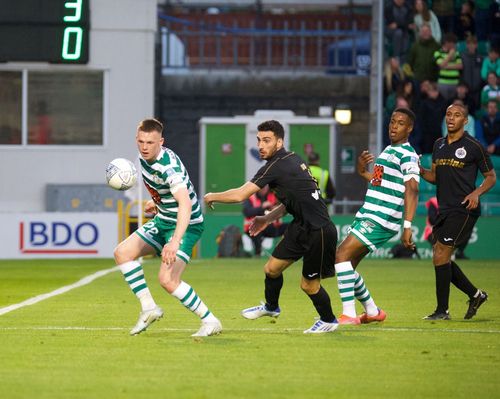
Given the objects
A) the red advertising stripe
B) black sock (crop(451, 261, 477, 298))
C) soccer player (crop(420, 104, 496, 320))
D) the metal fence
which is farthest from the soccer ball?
the metal fence

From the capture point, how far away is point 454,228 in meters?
13.0

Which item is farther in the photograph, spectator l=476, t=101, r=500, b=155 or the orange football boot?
spectator l=476, t=101, r=500, b=155

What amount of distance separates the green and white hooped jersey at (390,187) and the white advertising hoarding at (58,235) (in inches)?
511

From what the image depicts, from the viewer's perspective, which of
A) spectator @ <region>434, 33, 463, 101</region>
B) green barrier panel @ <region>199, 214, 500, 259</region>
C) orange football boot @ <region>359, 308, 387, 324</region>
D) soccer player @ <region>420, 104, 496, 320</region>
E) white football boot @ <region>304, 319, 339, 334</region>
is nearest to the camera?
white football boot @ <region>304, 319, 339, 334</region>

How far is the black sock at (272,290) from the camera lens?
38.9ft

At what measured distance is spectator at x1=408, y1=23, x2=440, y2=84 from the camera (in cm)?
2922

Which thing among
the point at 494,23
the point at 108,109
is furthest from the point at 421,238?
the point at 108,109

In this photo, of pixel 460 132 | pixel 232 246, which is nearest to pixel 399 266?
pixel 232 246

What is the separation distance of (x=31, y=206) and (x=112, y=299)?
13199 millimetres

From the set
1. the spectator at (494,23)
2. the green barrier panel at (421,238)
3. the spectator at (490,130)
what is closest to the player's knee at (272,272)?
the green barrier panel at (421,238)

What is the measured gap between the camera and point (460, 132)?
13023 millimetres

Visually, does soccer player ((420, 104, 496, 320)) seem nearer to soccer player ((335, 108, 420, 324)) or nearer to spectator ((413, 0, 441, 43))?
soccer player ((335, 108, 420, 324))

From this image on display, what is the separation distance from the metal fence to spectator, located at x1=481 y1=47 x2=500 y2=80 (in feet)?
16.2

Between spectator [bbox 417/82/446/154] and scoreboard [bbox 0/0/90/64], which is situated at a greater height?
scoreboard [bbox 0/0/90/64]
